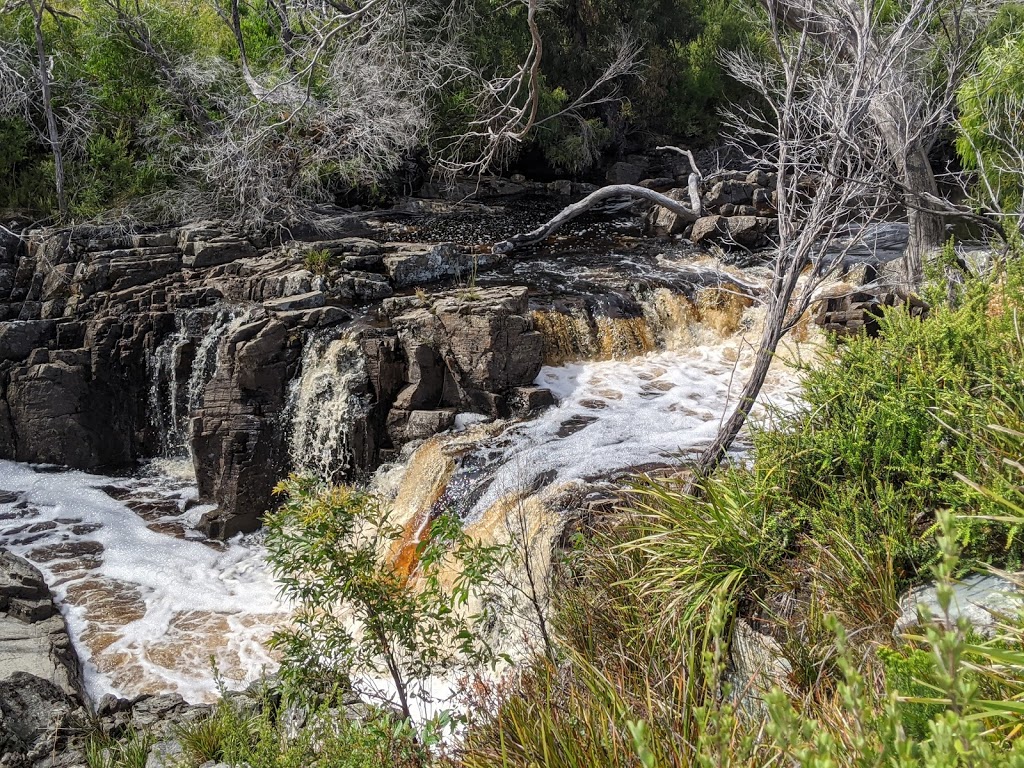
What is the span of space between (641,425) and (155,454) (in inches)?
280

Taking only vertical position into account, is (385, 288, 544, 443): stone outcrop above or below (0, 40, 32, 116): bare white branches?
A: below

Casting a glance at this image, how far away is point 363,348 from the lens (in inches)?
358

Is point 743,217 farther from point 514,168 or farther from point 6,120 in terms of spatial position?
point 6,120

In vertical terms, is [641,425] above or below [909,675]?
below

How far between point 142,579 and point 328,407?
270 cm

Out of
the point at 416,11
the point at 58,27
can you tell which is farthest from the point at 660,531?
the point at 58,27

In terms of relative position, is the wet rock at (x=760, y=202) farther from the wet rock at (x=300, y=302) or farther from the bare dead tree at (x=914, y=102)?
the wet rock at (x=300, y=302)

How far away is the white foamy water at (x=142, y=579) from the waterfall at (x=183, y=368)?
0.70m

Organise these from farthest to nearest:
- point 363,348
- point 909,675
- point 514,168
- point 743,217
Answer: point 514,168 < point 743,217 < point 363,348 < point 909,675

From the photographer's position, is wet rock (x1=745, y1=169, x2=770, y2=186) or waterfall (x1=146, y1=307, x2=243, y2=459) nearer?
waterfall (x1=146, y1=307, x2=243, y2=459)

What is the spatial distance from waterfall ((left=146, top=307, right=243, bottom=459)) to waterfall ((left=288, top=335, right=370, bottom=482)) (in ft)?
4.72

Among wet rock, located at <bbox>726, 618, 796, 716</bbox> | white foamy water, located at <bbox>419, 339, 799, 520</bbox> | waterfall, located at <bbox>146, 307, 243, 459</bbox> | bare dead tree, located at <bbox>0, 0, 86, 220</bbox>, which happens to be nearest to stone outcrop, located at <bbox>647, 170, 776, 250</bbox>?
white foamy water, located at <bbox>419, 339, 799, 520</bbox>

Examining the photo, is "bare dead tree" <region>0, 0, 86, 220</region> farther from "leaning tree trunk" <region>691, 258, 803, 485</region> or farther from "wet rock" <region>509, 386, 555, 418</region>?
"leaning tree trunk" <region>691, 258, 803, 485</region>

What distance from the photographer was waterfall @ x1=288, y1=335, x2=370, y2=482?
29.2 feet
